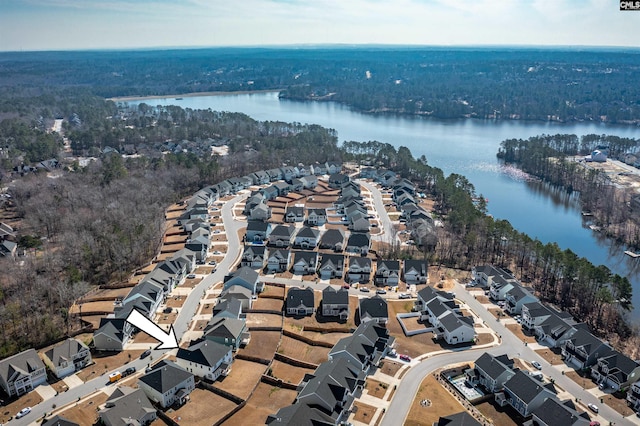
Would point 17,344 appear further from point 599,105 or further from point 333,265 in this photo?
point 599,105

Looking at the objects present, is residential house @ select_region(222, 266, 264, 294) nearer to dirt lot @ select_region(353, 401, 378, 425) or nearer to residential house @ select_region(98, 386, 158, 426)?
residential house @ select_region(98, 386, 158, 426)

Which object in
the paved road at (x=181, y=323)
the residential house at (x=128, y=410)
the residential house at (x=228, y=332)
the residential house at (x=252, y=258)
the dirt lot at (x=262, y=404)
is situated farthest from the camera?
the residential house at (x=252, y=258)

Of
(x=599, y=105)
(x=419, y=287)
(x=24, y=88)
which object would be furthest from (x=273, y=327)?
(x=24, y=88)

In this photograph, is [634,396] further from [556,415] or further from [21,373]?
[21,373]

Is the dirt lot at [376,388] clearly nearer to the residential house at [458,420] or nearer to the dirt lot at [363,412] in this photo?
the dirt lot at [363,412]

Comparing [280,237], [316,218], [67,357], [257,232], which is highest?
[257,232]

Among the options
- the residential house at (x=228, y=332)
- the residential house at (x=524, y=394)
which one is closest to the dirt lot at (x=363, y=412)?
the residential house at (x=524, y=394)

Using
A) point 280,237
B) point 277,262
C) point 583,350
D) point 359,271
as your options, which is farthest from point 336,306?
point 583,350
